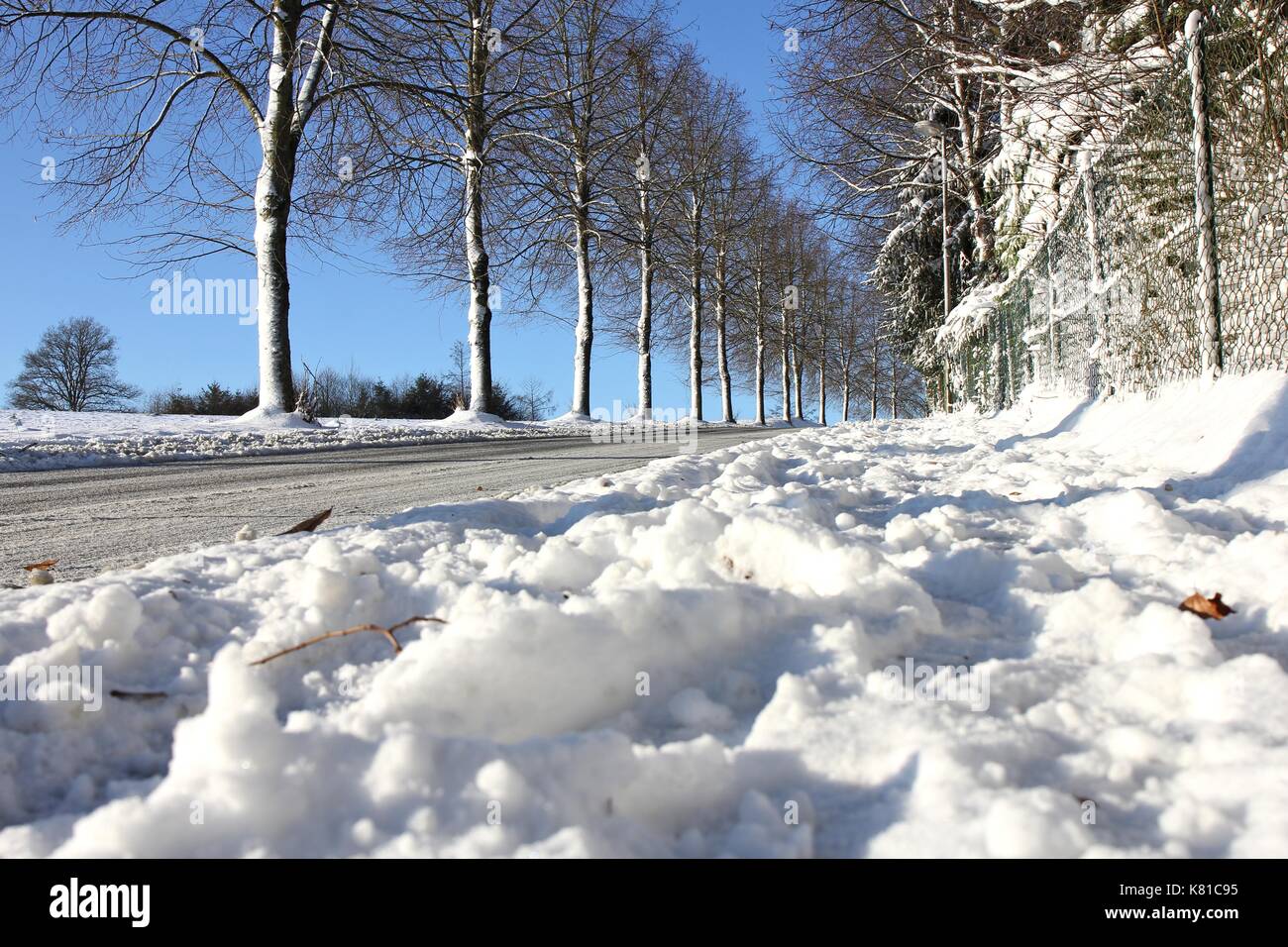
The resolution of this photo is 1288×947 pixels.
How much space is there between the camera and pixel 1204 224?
461cm

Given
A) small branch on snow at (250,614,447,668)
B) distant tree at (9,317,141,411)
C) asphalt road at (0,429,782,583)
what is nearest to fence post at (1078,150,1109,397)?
asphalt road at (0,429,782,583)

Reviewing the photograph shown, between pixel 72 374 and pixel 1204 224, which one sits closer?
pixel 1204 224

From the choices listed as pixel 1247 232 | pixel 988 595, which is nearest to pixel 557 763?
pixel 988 595

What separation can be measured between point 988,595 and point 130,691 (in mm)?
2027

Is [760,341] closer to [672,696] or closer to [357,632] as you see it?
[357,632]

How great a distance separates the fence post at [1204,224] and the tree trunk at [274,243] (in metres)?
11.8

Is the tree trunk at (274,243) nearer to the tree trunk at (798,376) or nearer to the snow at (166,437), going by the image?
the snow at (166,437)

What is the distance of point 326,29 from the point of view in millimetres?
10664

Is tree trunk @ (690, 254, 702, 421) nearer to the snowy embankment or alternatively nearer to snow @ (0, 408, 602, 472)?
snow @ (0, 408, 602, 472)

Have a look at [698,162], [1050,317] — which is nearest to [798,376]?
[698,162]

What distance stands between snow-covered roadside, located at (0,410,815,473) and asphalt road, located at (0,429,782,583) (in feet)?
1.77

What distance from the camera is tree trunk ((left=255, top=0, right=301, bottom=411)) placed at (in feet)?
38.3

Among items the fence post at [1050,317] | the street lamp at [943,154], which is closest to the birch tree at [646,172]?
the street lamp at [943,154]

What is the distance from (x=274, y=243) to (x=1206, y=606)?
13.1 metres
